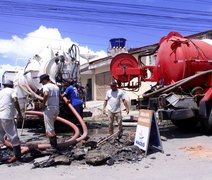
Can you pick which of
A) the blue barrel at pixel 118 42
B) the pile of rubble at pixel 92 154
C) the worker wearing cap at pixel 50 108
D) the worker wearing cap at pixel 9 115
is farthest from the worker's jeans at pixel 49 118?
the blue barrel at pixel 118 42

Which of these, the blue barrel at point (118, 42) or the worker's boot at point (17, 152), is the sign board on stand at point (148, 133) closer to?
the worker's boot at point (17, 152)

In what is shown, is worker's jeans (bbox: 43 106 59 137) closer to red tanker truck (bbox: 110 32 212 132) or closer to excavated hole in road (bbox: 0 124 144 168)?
excavated hole in road (bbox: 0 124 144 168)

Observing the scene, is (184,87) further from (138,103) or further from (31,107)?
(31,107)

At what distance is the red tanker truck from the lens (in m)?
9.75

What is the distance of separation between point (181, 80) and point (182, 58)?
Answer: 628 mm

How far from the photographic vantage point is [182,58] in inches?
395

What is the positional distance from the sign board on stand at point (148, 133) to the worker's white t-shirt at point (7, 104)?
2.80 m

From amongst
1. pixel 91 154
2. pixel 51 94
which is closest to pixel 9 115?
pixel 51 94

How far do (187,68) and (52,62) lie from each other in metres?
4.50

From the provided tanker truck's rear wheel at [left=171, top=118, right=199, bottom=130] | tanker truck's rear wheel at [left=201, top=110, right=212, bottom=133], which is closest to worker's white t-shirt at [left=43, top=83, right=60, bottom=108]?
tanker truck's rear wheel at [left=201, top=110, right=212, bottom=133]

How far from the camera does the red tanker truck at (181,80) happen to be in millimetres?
9750

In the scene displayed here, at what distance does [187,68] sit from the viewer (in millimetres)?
10039

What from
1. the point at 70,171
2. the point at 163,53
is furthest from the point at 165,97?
the point at 70,171

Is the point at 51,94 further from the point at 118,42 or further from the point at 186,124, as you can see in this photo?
the point at 118,42
